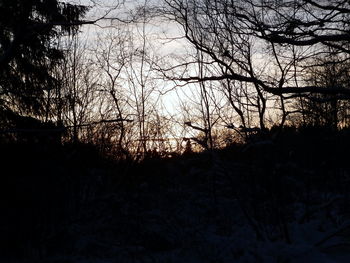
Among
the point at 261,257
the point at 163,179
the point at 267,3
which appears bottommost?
the point at 261,257

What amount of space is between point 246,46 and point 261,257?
4.51m

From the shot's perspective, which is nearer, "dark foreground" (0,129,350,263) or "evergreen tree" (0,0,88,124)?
"dark foreground" (0,129,350,263)

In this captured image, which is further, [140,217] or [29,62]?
[29,62]

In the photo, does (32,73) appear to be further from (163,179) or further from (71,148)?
(163,179)

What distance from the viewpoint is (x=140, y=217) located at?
876 cm

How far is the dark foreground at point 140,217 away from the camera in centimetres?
698

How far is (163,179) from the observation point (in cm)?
1345

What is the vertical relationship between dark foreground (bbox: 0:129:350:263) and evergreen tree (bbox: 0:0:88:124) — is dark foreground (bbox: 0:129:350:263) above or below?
below

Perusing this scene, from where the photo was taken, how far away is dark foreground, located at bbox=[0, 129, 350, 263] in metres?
6.98

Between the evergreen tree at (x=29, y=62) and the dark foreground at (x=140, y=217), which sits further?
the evergreen tree at (x=29, y=62)

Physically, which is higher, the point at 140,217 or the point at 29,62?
the point at 29,62

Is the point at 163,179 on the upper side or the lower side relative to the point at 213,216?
upper

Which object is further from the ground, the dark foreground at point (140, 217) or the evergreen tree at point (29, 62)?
the evergreen tree at point (29, 62)

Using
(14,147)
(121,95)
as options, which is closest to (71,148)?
(14,147)
